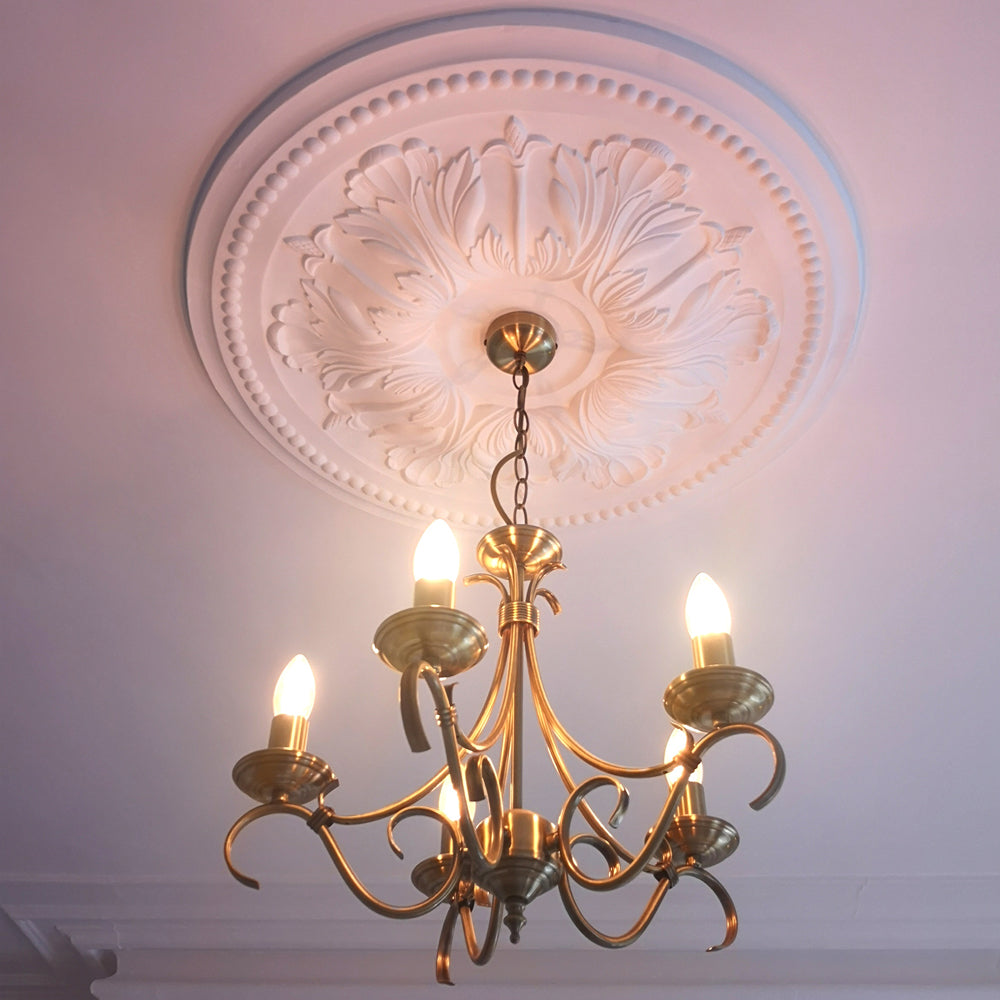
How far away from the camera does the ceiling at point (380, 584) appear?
1349 mm

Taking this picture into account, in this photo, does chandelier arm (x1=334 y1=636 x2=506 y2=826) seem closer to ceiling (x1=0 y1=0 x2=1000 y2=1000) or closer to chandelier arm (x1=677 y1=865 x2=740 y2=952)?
chandelier arm (x1=677 y1=865 x2=740 y2=952)

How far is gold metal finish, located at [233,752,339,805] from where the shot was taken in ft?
3.97

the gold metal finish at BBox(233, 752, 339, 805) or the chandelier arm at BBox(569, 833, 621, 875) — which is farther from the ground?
the gold metal finish at BBox(233, 752, 339, 805)

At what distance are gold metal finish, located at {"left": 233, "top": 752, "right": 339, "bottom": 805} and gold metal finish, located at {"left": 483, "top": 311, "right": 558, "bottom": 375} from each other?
73 cm

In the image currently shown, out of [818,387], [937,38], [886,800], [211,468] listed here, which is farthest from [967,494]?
[211,468]

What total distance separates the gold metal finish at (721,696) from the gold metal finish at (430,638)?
25cm

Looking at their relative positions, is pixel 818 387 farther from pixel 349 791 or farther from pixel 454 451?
pixel 349 791

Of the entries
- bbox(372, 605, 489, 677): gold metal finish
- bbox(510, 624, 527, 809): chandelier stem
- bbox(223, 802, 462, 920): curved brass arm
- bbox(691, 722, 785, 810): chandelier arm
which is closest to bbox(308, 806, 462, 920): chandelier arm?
bbox(223, 802, 462, 920): curved brass arm

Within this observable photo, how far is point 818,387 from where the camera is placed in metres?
1.68

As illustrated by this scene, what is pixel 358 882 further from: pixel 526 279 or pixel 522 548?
pixel 526 279

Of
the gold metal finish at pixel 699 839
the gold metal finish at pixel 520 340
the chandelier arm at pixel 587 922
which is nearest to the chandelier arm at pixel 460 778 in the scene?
the chandelier arm at pixel 587 922

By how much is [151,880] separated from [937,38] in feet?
9.40

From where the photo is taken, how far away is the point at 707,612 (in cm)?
125

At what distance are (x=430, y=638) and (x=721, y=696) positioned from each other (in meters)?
0.34
